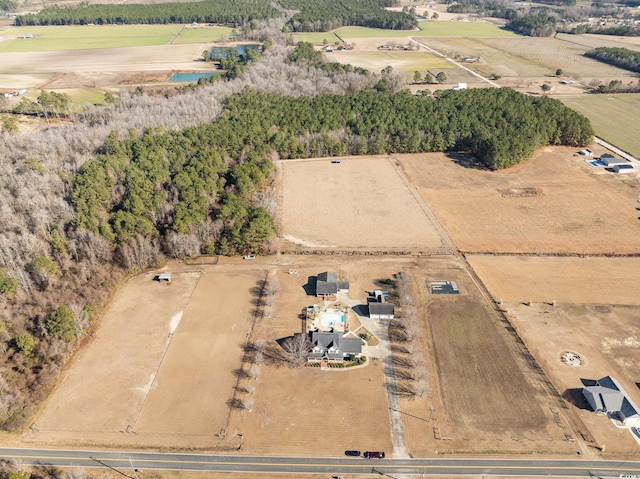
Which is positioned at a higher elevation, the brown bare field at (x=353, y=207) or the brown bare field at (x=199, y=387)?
the brown bare field at (x=353, y=207)

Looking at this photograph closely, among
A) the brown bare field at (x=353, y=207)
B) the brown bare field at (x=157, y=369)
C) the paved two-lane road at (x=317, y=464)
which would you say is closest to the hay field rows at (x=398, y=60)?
the brown bare field at (x=353, y=207)

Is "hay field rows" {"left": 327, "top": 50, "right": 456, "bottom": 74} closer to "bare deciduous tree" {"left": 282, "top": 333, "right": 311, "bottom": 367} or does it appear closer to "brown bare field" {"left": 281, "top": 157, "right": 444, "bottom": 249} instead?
"brown bare field" {"left": 281, "top": 157, "right": 444, "bottom": 249}

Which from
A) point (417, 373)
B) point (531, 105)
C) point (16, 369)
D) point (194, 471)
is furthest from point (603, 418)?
point (531, 105)

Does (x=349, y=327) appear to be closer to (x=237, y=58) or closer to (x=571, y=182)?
(x=571, y=182)

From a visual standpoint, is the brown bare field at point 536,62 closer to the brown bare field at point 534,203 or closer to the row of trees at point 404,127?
the row of trees at point 404,127

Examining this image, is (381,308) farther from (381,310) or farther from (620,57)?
(620,57)

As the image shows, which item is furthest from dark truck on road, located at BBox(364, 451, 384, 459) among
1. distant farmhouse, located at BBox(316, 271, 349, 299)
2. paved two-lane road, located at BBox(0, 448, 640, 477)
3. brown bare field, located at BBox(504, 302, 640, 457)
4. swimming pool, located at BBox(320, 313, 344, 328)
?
distant farmhouse, located at BBox(316, 271, 349, 299)
